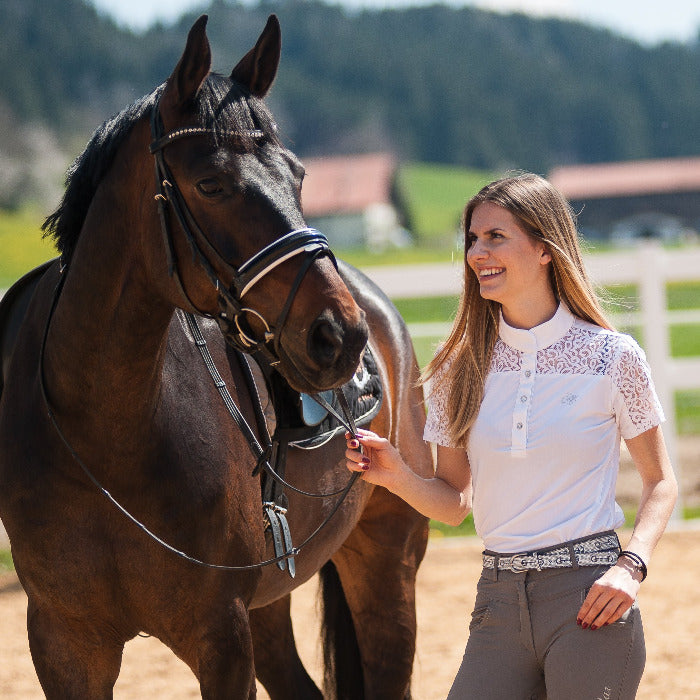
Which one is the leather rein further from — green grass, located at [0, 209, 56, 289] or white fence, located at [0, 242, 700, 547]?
green grass, located at [0, 209, 56, 289]

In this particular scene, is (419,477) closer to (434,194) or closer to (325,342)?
(325,342)

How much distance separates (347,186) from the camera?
8781 cm

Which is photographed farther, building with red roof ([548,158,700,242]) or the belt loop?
building with red roof ([548,158,700,242])

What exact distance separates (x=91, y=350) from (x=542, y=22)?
132 metres

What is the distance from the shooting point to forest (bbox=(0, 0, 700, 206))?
91.1 m

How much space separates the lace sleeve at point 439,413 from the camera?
2396 mm

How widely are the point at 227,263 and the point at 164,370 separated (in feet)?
1.68

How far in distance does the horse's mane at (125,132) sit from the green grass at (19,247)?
43.1 meters

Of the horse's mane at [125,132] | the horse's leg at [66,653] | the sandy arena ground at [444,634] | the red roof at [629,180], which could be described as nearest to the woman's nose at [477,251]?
the horse's mane at [125,132]

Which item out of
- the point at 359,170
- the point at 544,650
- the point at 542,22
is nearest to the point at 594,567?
the point at 544,650

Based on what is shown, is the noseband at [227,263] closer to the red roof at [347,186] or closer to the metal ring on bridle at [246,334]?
the metal ring on bridle at [246,334]

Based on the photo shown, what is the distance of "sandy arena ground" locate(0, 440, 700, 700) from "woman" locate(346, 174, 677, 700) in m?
1.78

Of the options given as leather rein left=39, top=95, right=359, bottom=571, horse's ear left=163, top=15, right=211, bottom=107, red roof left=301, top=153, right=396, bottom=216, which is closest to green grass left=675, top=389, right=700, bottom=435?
leather rein left=39, top=95, right=359, bottom=571

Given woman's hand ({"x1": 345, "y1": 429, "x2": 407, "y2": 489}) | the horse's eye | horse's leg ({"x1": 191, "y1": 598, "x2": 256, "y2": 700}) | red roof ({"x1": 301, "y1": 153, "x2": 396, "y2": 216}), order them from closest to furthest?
the horse's eye, woman's hand ({"x1": 345, "y1": 429, "x2": 407, "y2": 489}), horse's leg ({"x1": 191, "y1": 598, "x2": 256, "y2": 700}), red roof ({"x1": 301, "y1": 153, "x2": 396, "y2": 216})
